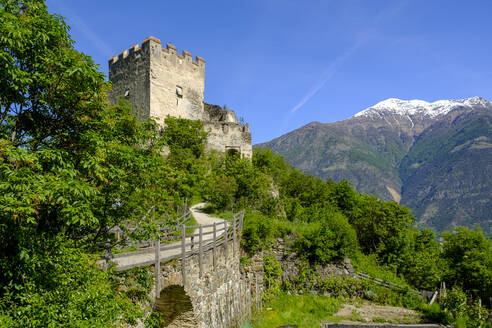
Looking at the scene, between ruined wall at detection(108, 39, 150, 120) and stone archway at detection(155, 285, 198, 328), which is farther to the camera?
ruined wall at detection(108, 39, 150, 120)

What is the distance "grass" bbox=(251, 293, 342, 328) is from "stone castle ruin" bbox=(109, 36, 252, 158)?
16411mm

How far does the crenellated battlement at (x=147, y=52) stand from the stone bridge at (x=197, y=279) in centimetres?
→ 2098

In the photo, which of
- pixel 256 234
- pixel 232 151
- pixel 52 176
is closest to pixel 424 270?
pixel 256 234

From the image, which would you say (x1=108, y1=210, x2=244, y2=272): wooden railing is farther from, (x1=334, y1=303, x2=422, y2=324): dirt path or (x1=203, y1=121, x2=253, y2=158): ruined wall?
(x1=203, y1=121, x2=253, y2=158): ruined wall

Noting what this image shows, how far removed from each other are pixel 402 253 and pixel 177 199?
18.8 meters

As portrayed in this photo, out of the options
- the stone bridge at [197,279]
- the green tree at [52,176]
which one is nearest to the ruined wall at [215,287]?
the stone bridge at [197,279]

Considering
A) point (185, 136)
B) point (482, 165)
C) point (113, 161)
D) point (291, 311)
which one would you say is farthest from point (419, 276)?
point (482, 165)

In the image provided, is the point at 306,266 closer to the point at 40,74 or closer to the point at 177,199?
the point at 177,199

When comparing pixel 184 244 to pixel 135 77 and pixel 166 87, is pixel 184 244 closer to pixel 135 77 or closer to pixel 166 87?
pixel 166 87

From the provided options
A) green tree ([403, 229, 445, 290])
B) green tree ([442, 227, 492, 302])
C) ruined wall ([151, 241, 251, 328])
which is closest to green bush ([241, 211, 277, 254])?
ruined wall ([151, 241, 251, 328])

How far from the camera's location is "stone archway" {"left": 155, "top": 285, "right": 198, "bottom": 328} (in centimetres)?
1107

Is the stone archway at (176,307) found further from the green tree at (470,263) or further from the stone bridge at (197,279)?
the green tree at (470,263)

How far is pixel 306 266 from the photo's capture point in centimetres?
1969

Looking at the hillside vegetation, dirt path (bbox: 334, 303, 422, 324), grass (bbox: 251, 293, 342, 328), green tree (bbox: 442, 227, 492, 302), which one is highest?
the hillside vegetation
